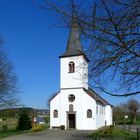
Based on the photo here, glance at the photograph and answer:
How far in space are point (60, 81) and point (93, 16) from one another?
45.5 m

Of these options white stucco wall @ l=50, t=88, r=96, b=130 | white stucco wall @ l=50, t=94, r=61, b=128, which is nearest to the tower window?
white stucco wall @ l=50, t=88, r=96, b=130

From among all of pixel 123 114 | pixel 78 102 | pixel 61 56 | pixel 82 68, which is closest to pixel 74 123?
pixel 78 102

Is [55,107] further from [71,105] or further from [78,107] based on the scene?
[78,107]

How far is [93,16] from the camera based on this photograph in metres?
5.68

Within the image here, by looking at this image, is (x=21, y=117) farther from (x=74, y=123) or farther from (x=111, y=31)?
(x=111, y=31)

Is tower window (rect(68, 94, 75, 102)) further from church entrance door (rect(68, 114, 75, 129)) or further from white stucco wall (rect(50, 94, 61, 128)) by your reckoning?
church entrance door (rect(68, 114, 75, 129))

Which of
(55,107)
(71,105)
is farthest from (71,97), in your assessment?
(55,107)

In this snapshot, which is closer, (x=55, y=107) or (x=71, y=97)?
(x=71, y=97)

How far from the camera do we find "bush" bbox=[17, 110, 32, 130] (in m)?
45.8

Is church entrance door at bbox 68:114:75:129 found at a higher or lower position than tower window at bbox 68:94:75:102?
lower

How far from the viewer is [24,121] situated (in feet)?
151

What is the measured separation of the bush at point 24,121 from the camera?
150ft

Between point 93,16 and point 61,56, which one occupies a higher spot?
point 61,56

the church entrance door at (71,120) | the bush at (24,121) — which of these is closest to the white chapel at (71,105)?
the church entrance door at (71,120)
